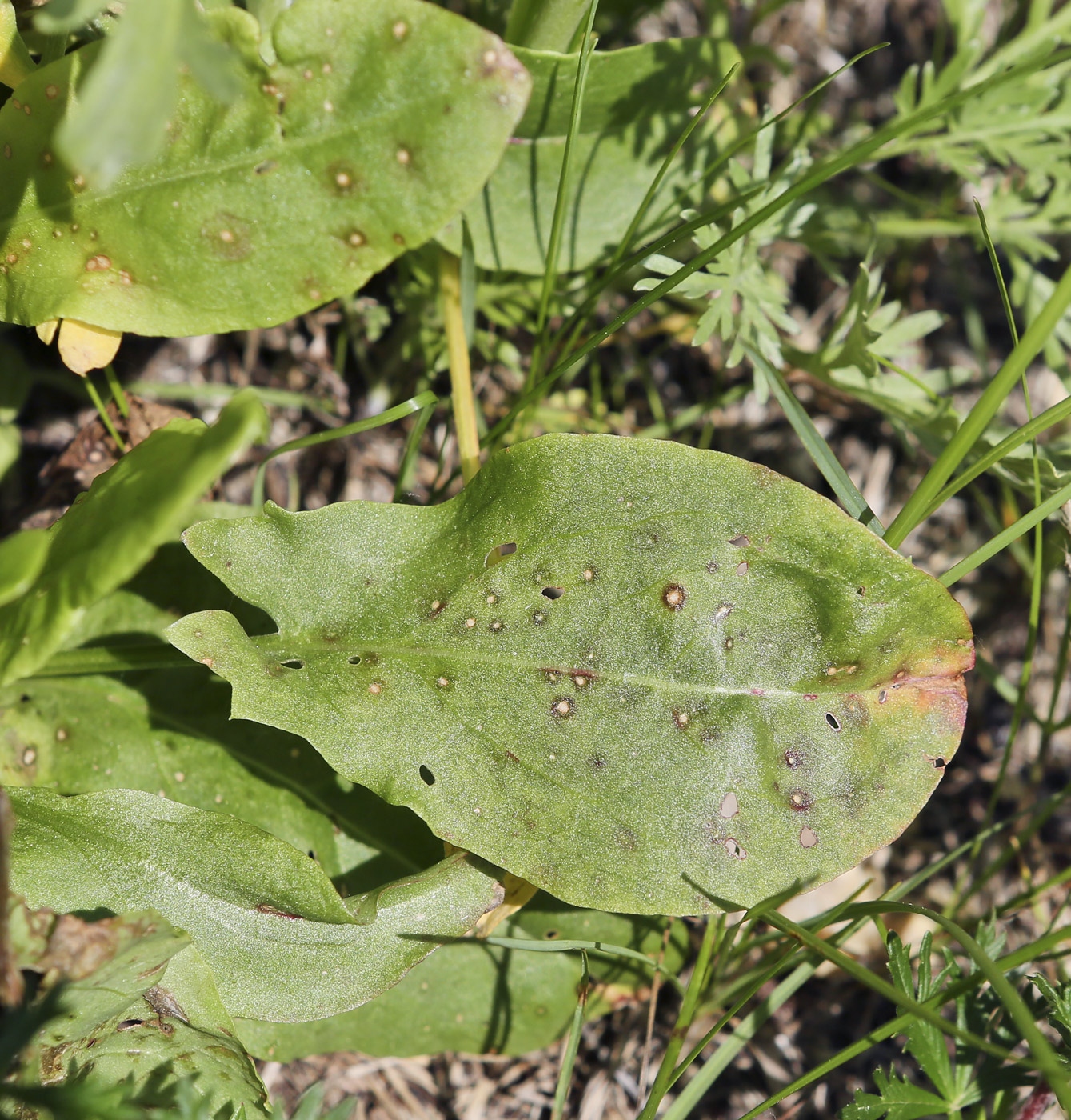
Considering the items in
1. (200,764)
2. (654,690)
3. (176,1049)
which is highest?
(654,690)

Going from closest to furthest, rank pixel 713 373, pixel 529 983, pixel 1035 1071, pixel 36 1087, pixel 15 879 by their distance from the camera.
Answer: pixel 36 1087 → pixel 15 879 → pixel 1035 1071 → pixel 529 983 → pixel 713 373

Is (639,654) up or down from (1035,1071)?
up

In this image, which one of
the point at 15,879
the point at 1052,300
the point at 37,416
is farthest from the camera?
the point at 37,416

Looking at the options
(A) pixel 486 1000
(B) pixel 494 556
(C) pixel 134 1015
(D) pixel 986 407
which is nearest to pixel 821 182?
(D) pixel 986 407

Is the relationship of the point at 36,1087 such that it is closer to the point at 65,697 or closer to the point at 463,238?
the point at 65,697

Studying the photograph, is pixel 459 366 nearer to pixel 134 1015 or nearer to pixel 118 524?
pixel 118 524

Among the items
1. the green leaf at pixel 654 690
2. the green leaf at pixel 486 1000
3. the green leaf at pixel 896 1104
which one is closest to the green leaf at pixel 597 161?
the green leaf at pixel 654 690

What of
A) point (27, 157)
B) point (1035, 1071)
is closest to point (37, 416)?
point (27, 157)
